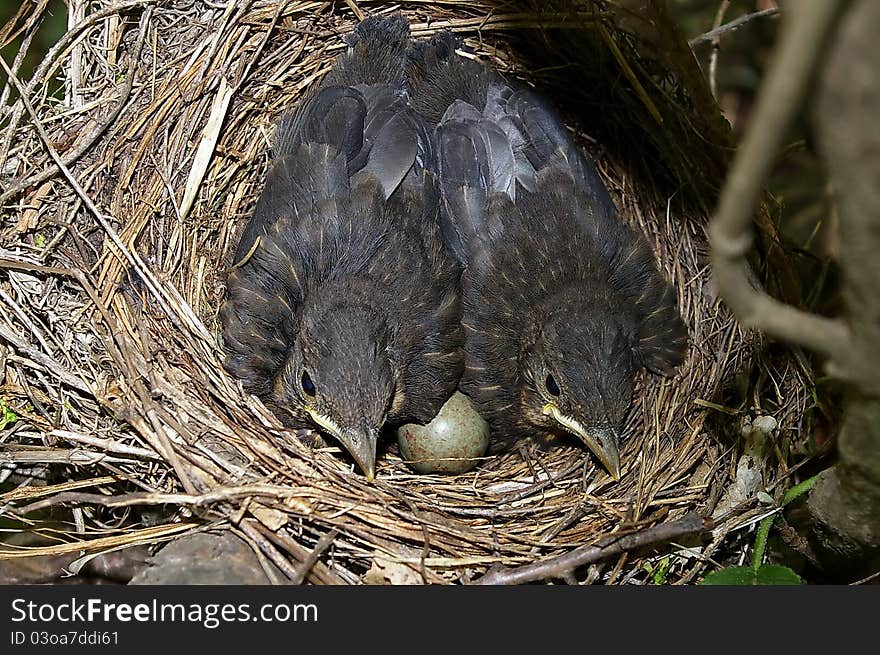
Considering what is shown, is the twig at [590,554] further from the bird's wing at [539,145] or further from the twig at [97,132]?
the twig at [97,132]

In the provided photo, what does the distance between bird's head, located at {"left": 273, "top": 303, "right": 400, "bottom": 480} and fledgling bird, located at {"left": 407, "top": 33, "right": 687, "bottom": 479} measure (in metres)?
0.57

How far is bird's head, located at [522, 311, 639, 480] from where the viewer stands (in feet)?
10.3

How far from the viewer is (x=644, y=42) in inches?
132

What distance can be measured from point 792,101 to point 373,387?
6.84ft

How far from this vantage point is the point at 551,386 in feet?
10.8

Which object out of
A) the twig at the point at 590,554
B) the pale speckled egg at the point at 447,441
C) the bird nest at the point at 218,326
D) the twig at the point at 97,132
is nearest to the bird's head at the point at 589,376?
the bird nest at the point at 218,326

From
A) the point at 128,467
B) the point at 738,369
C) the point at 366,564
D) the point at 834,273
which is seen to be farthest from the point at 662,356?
the point at 128,467

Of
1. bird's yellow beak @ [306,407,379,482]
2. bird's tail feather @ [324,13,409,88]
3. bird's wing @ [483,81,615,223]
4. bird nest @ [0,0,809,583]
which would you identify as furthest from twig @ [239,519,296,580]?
bird's tail feather @ [324,13,409,88]

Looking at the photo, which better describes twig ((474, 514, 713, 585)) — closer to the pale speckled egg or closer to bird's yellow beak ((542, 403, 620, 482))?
bird's yellow beak ((542, 403, 620, 482))

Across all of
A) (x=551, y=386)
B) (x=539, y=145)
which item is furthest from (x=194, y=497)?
(x=539, y=145)

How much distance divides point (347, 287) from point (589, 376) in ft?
3.18

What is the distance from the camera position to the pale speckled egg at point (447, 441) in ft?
11.0

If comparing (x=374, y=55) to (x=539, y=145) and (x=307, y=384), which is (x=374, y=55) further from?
(x=307, y=384)

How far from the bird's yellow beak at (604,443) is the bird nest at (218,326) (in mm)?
117
